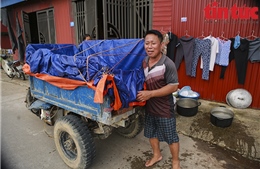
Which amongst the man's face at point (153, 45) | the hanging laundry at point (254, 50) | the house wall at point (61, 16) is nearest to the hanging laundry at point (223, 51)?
the hanging laundry at point (254, 50)

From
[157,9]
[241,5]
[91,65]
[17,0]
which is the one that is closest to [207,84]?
[241,5]

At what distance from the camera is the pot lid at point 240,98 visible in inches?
170

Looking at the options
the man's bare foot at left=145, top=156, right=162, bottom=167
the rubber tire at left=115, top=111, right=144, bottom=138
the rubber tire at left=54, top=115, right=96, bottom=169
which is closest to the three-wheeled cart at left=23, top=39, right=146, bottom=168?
the rubber tire at left=54, top=115, right=96, bottom=169

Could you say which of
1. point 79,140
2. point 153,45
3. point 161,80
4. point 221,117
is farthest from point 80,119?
point 221,117

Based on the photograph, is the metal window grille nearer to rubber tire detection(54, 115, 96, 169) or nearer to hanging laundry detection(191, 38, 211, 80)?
hanging laundry detection(191, 38, 211, 80)

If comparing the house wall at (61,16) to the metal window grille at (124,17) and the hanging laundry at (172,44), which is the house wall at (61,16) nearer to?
the metal window grille at (124,17)

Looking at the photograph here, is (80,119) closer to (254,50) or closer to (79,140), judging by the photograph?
(79,140)

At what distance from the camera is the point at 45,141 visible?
129 inches

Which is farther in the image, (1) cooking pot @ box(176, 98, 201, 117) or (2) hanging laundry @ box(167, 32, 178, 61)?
(2) hanging laundry @ box(167, 32, 178, 61)

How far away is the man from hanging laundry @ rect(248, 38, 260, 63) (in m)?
3.07

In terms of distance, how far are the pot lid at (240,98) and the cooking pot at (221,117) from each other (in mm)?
791

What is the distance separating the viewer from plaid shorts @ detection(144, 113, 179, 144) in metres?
2.23

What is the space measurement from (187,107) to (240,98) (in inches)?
55.7

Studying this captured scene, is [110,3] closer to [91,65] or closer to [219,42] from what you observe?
[219,42]
